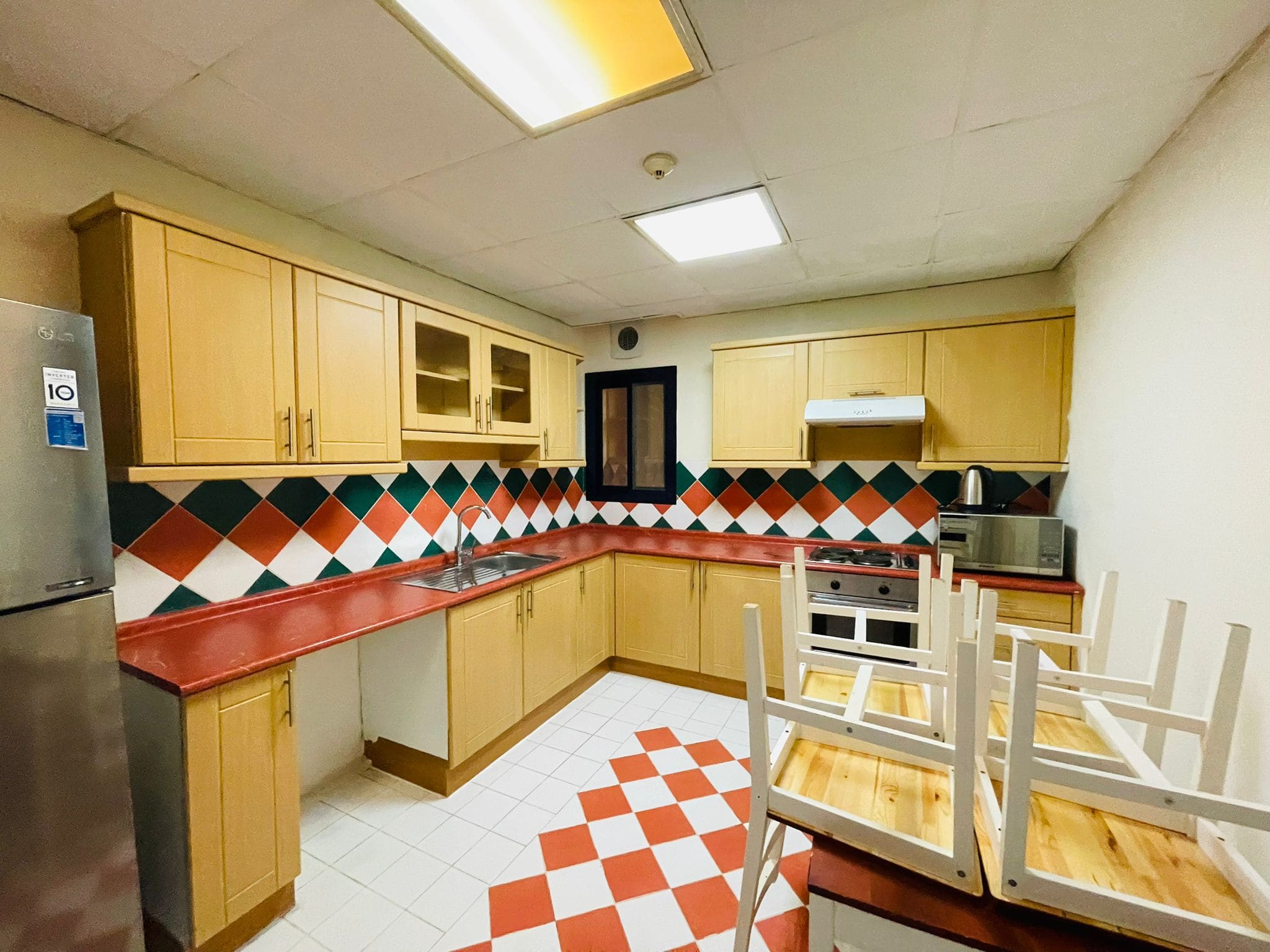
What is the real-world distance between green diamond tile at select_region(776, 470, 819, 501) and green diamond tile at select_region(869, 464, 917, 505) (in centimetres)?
35

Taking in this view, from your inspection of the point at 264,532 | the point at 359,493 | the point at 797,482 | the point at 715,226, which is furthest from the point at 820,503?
the point at 264,532

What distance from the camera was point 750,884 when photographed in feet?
4.05

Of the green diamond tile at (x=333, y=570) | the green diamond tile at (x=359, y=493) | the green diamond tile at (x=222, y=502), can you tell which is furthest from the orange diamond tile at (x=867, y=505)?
the green diamond tile at (x=222, y=502)

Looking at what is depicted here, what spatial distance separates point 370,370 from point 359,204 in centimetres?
62

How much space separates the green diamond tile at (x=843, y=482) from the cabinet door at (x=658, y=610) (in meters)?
1.01

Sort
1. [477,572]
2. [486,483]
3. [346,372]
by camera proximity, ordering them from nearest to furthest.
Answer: [346,372], [477,572], [486,483]

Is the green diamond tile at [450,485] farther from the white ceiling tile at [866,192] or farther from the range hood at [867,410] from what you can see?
the white ceiling tile at [866,192]

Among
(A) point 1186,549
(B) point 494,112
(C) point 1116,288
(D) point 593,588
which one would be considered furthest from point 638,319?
(A) point 1186,549

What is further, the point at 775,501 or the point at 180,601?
the point at 775,501

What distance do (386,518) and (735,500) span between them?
2146 mm

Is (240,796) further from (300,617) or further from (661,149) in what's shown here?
(661,149)

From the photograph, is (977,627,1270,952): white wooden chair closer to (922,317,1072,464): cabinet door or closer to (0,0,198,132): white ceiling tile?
(922,317,1072,464): cabinet door

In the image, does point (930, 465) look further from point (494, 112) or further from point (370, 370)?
point (370, 370)

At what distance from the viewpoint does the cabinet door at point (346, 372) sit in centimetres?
181
